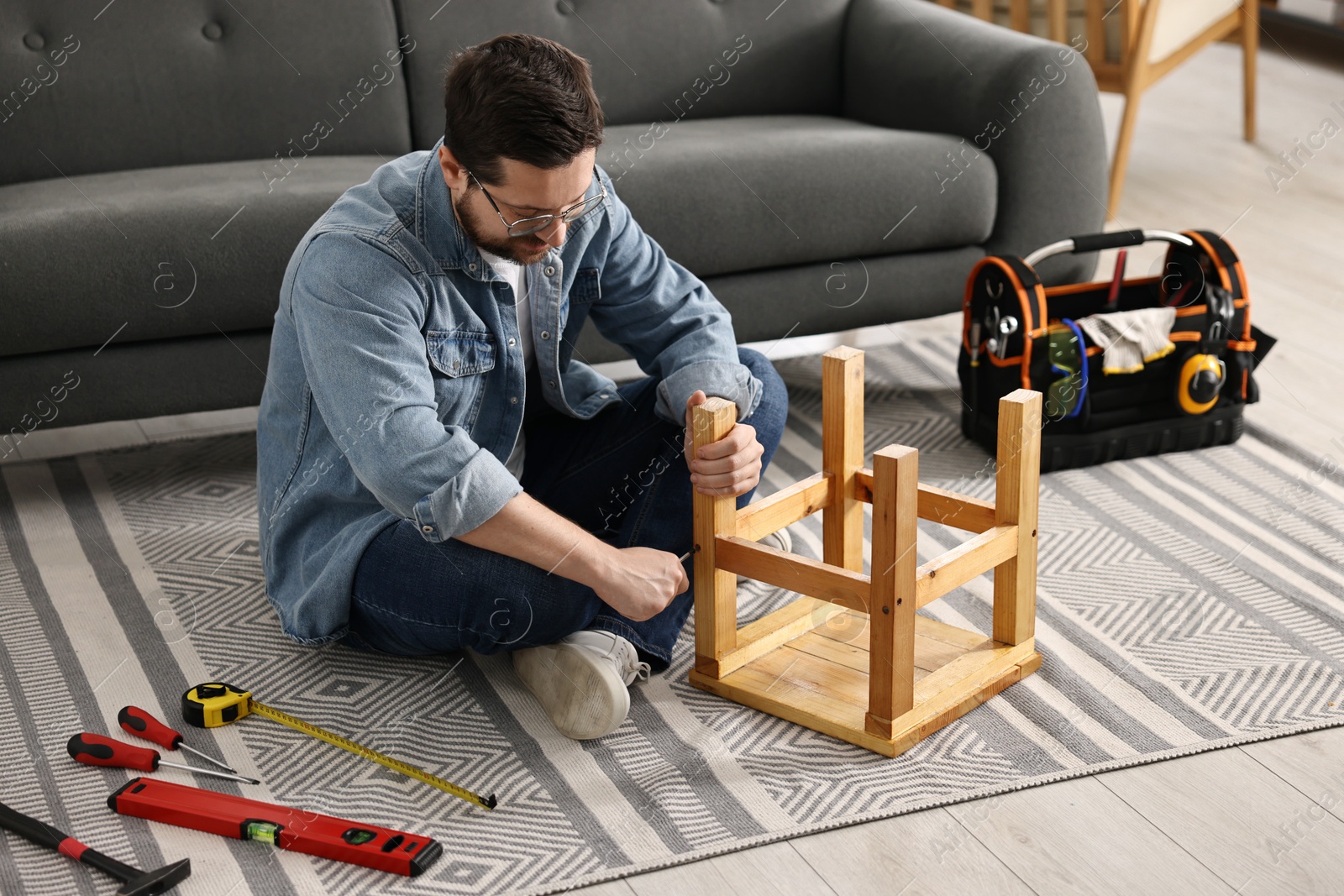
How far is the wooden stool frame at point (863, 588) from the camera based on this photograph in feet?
4.09

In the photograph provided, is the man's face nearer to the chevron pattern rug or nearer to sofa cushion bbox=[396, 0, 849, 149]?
the chevron pattern rug

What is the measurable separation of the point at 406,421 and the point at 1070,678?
76 cm

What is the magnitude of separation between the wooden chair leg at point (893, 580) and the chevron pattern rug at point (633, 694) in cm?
8

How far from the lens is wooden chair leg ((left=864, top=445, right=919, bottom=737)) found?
122cm

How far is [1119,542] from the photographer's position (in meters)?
1.73

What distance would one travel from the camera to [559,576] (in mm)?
1299

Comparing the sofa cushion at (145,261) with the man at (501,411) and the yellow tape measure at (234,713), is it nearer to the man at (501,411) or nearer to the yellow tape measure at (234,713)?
the man at (501,411)

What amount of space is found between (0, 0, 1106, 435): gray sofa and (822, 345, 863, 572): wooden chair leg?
23.8 inches

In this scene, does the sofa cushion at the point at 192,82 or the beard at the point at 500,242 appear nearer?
the beard at the point at 500,242

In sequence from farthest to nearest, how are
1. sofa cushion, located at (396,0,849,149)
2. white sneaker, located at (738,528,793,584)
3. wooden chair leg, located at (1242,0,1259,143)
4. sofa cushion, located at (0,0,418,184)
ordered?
wooden chair leg, located at (1242,0,1259,143) → sofa cushion, located at (396,0,849,149) → sofa cushion, located at (0,0,418,184) → white sneaker, located at (738,528,793,584)

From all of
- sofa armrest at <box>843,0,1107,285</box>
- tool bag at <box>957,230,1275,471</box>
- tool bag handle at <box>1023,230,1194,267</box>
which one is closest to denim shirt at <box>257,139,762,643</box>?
tool bag at <box>957,230,1275,471</box>

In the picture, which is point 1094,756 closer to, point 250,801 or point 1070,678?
point 1070,678

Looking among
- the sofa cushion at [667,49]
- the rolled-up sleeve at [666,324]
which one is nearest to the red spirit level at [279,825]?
the rolled-up sleeve at [666,324]

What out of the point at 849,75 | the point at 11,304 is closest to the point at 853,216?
the point at 849,75
